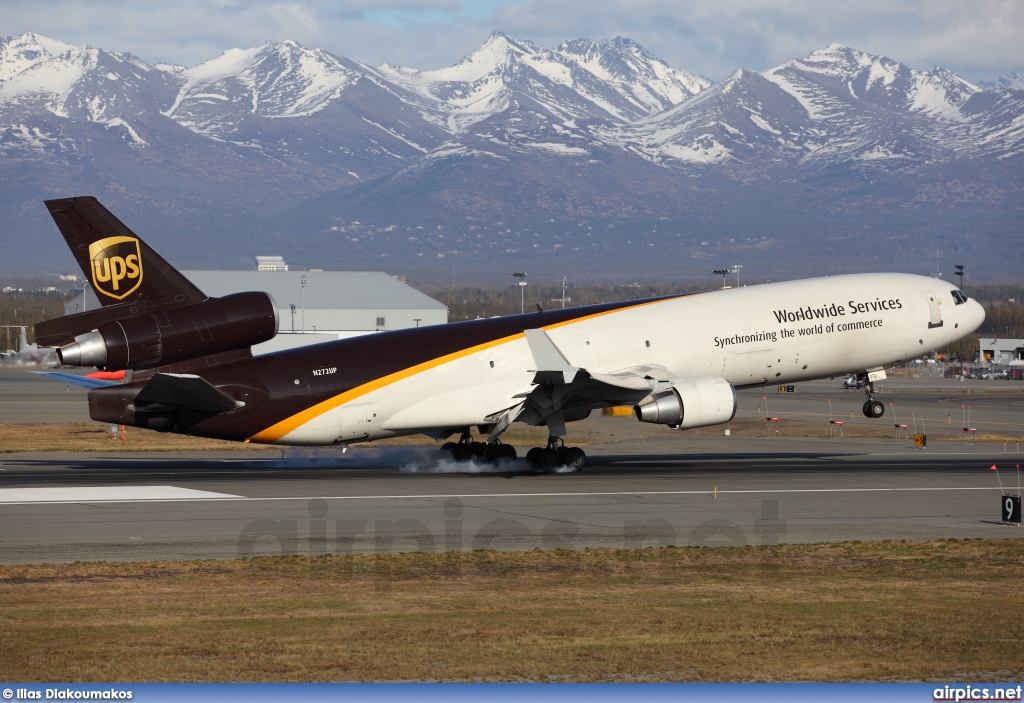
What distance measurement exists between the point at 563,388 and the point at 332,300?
10717 cm

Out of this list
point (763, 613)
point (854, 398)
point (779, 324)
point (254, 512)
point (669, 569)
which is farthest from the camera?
point (854, 398)

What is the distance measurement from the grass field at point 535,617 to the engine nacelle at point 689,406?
13845mm

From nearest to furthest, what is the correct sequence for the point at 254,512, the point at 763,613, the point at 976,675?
1. the point at 976,675
2. the point at 763,613
3. the point at 254,512

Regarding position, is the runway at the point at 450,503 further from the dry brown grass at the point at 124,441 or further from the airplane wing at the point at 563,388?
the dry brown grass at the point at 124,441

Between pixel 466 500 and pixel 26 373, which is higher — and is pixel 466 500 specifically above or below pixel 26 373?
below

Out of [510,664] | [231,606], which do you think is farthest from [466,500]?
[510,664]

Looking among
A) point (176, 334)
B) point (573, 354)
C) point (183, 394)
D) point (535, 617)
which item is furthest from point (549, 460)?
point (535, 617)

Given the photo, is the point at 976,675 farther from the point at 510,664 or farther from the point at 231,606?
the point at 231,606

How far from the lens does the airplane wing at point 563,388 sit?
39719 mm

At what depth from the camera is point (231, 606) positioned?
20.9 meters

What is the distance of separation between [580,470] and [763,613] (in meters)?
22.5

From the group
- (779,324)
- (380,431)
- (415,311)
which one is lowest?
(380,431)

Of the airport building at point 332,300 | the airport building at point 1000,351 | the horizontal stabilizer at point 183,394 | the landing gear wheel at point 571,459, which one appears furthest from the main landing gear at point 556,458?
the airport building at point 1000,351

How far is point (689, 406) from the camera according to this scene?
40.9 metres
